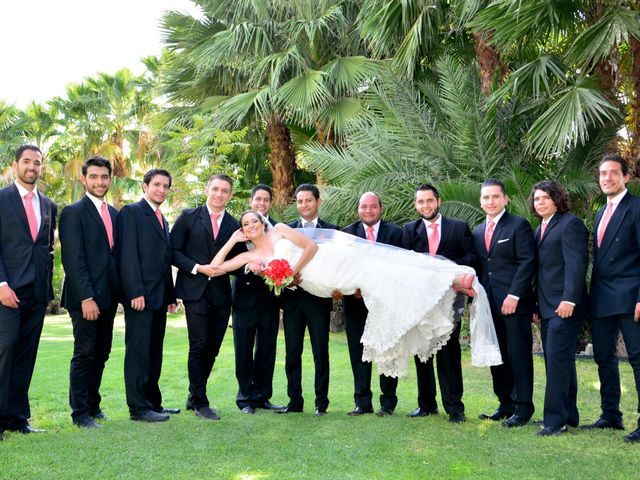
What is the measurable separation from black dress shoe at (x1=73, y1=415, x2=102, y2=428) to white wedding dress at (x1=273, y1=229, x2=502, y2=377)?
7.14ft

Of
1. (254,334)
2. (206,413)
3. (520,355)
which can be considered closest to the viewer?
(520,355)

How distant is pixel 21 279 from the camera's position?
545cm

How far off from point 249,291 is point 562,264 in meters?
2.91

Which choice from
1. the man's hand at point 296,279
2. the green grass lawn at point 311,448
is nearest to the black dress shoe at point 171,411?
the green grass lawn at point 311,448

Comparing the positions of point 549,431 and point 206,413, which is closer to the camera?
point 549,431

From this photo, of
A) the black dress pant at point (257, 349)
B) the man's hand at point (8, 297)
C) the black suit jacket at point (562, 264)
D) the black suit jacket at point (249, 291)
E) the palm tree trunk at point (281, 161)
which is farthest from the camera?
the palm tree trunk at point (281, 161)

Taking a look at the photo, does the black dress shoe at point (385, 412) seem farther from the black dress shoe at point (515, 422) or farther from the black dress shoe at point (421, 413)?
the black dress shoe at point (515, 422)

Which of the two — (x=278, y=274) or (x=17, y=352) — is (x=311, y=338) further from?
(x=17, y=352)

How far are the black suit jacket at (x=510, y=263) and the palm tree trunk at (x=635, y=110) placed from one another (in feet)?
13.4

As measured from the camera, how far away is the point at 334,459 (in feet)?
16.0

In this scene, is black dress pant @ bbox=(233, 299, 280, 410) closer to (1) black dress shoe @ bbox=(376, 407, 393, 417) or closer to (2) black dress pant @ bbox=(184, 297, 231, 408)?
(2) black dress pant @ bbox=(184, 297, 231, 408)

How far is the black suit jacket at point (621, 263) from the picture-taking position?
17.7ft

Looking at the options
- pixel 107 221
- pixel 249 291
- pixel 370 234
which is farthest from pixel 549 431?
pixel 107 221

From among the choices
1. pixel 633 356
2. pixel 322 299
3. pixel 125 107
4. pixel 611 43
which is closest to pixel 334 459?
pixel 322 299
